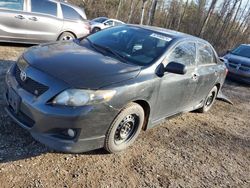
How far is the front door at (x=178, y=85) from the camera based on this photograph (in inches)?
172

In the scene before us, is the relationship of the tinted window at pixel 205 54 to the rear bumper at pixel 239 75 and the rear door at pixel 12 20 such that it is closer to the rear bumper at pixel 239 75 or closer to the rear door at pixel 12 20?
the rear door at pixel 12 20

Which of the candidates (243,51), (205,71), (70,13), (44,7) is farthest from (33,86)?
(243,51)

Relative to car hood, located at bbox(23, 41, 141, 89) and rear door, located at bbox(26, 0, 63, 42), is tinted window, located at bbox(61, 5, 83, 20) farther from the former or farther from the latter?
car hood, located at bbox(23, 41, 141, 89)

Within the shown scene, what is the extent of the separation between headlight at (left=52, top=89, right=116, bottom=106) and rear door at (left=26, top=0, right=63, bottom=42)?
558 centimetres

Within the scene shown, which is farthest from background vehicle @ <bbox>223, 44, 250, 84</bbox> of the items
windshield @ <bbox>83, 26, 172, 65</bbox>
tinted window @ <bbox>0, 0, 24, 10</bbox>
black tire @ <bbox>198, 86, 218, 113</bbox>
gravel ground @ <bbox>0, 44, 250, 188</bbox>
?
Answer: tinted window @ <bbox>0, 0, 24, 10</bbox>

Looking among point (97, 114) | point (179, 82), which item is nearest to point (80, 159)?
point (97, 114)

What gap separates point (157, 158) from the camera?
4.21 metres

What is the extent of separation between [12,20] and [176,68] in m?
5.40

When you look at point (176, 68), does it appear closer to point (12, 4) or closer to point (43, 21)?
point (43, 21)

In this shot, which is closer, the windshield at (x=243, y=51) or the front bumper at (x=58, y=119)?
the front bumper at (x=58, y=119)

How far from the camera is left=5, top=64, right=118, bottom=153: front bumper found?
127 inches

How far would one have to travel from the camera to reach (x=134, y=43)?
15.0 ft

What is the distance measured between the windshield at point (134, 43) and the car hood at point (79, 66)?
11.9 inches

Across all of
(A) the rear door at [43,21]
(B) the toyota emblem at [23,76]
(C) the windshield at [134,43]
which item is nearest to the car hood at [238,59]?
(A) the rear door at [43,21]
